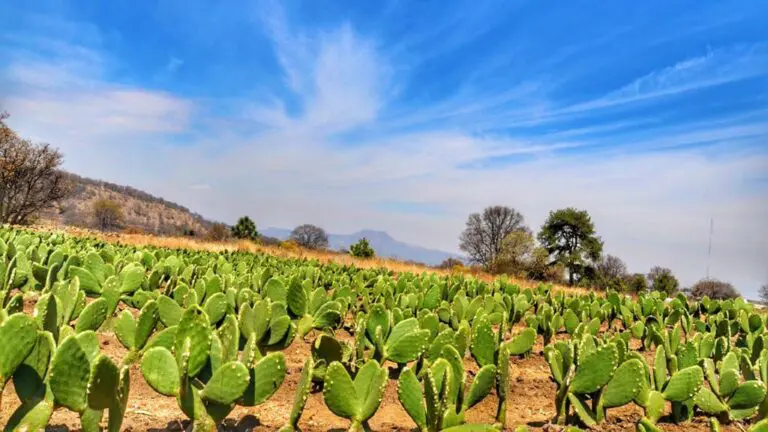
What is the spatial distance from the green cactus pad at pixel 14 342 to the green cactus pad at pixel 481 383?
1.77m

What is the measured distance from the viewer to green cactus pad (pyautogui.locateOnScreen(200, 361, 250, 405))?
1.85 metres

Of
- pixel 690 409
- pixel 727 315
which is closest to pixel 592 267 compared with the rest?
pixel 727 315

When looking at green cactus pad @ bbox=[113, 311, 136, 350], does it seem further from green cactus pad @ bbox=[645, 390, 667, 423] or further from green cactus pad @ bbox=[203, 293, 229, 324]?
green cactus pad @ bbox=[645, 390, 667, 423]

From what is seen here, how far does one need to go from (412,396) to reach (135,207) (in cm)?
10661

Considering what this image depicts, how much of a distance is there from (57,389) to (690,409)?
331 cm

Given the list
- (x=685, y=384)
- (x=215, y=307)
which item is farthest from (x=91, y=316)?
(x=685, y=384)

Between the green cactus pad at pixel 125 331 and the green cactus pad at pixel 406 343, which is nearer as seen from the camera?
the green cactus pad at pixel 125 331

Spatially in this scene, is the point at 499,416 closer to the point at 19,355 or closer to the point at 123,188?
the point at 19,355

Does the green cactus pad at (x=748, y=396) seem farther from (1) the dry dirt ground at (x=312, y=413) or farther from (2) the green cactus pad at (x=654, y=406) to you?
(2) the green cactus pad at (x=654, y=406)

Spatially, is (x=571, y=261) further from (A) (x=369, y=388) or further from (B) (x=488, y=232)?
(A) (x=369, y=388)

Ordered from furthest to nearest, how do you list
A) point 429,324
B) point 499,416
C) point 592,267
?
1. point 592,267
2. point 429,324
3. point 499,416

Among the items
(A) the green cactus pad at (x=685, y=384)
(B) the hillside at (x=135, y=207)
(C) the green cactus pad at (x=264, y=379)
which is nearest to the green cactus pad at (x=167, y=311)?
(C) the green cactus pad at (x=264, y=379)

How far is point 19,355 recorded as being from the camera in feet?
6.00

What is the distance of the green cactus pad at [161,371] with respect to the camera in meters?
1.93
